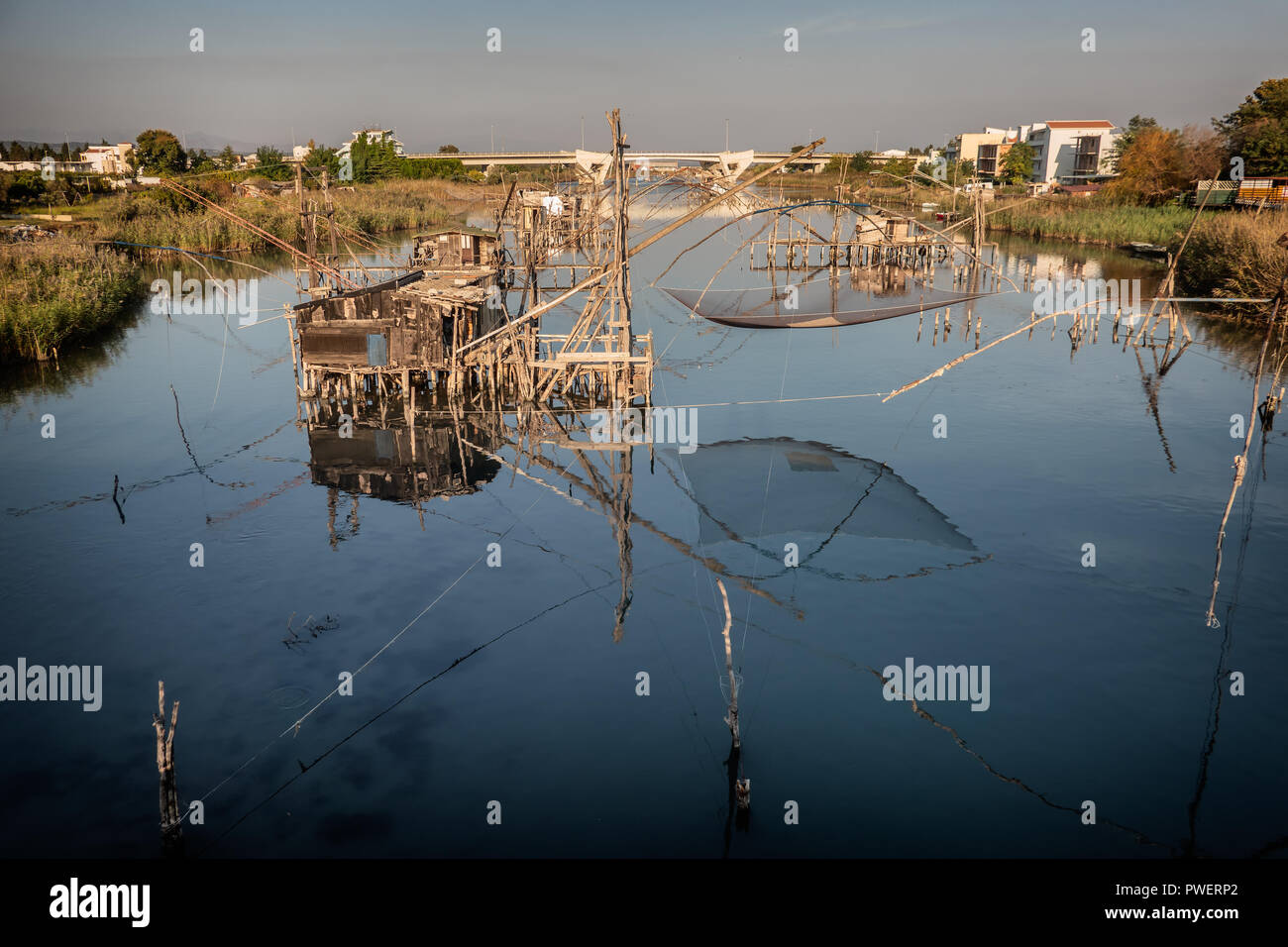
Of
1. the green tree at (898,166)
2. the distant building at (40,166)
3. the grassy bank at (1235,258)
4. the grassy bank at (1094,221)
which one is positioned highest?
the green tree at (898,166)

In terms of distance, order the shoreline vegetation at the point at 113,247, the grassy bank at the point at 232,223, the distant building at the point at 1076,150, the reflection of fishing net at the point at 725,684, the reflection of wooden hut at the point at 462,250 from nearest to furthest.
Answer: the reflection of fishing net at the point at 725,684 < the shoreline vegetation at the point at 113,247 < the reflection of wooden hut at the point at 462,250 < the grassy bank at the point at 232,223 < the distant building at the point at 1076,150

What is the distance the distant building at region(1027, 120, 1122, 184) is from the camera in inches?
3565

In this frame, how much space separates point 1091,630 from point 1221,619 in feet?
6.38

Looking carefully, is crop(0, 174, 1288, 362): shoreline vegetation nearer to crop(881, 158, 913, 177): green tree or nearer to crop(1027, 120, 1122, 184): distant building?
crop(881, 158, 913, 177): green tree

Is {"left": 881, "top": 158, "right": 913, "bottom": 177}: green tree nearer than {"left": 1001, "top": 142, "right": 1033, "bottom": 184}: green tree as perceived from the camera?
Yes

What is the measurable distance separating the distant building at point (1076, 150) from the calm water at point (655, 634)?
82.1 metres

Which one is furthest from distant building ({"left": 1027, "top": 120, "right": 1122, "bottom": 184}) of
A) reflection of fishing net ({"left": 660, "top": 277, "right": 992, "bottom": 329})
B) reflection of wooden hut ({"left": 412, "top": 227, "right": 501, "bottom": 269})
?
reflection of wooden hut ({"left": 412, "top": 227, "right": 501, "bottom": 269})

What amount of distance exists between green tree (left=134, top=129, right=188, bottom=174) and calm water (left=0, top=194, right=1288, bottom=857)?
49719mm

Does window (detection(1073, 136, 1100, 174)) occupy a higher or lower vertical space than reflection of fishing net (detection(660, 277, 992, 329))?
higher

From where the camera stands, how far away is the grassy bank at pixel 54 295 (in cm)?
2661

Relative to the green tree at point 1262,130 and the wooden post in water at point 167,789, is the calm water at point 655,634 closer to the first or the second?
the wooden post in water at point 167,789

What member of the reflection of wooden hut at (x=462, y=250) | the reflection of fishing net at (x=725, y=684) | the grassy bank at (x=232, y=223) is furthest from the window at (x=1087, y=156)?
the reflection of fishing net at (x=725, y=684)

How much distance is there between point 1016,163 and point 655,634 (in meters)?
89.3

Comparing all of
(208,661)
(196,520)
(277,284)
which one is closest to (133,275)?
(277,284)
